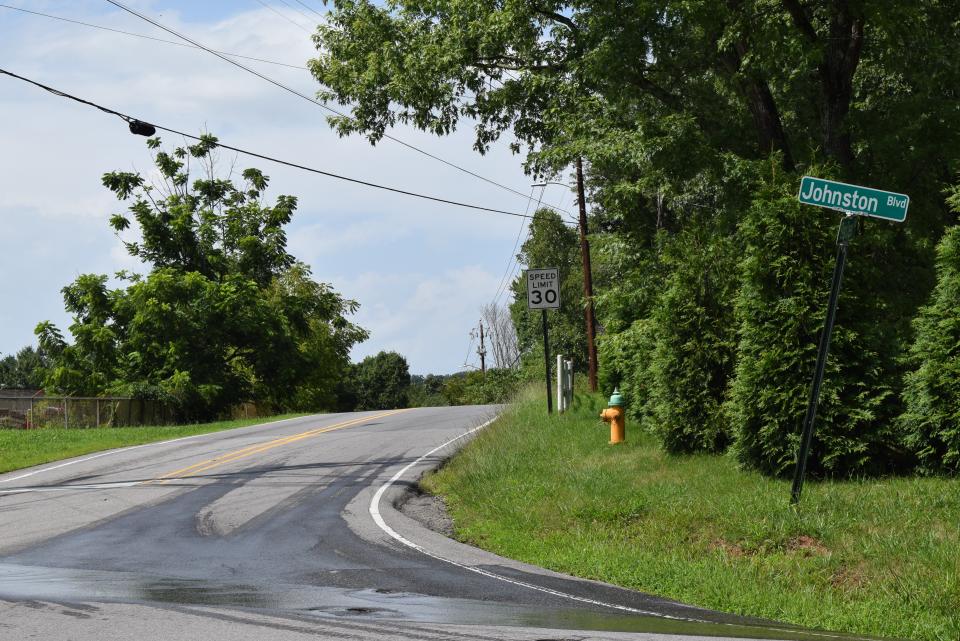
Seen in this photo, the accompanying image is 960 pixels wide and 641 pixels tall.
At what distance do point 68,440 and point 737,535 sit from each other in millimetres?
22774

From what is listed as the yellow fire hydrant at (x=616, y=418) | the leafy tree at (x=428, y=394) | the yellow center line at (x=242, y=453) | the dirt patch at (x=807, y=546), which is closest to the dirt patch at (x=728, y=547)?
the dirt patch at (x=807, y=546)

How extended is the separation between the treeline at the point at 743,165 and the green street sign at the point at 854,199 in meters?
2.34

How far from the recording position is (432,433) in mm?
25234

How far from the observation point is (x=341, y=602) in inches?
334

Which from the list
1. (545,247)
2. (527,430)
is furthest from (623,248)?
(545,247)

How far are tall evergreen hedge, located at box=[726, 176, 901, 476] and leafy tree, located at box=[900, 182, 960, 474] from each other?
0.53m

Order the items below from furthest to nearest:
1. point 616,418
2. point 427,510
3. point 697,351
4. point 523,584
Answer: point 616,418 < point 697,351 < point 427,510 < point 523,584

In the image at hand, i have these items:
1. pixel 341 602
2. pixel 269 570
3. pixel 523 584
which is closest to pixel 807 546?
pixel 523 584

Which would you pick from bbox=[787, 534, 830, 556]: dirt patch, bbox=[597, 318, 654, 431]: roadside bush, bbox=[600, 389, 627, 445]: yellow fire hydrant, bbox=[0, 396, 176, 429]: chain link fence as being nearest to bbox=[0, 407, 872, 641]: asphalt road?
bbox=[787, 534, 830, 556]: dirt patch

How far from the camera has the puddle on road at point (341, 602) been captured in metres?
7.63

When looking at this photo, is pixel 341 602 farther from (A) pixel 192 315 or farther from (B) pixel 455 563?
(A) pixel 192 315

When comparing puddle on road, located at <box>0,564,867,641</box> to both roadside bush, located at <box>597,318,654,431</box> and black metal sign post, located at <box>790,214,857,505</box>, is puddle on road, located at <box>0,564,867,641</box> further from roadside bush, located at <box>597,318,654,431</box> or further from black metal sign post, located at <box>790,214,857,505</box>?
roadside bush, located at <box>597,318,654,431</box>

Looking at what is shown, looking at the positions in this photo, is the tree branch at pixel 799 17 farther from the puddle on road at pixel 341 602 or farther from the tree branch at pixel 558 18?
the puddle on road at pixel 341 602

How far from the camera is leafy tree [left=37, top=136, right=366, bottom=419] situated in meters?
45.5
